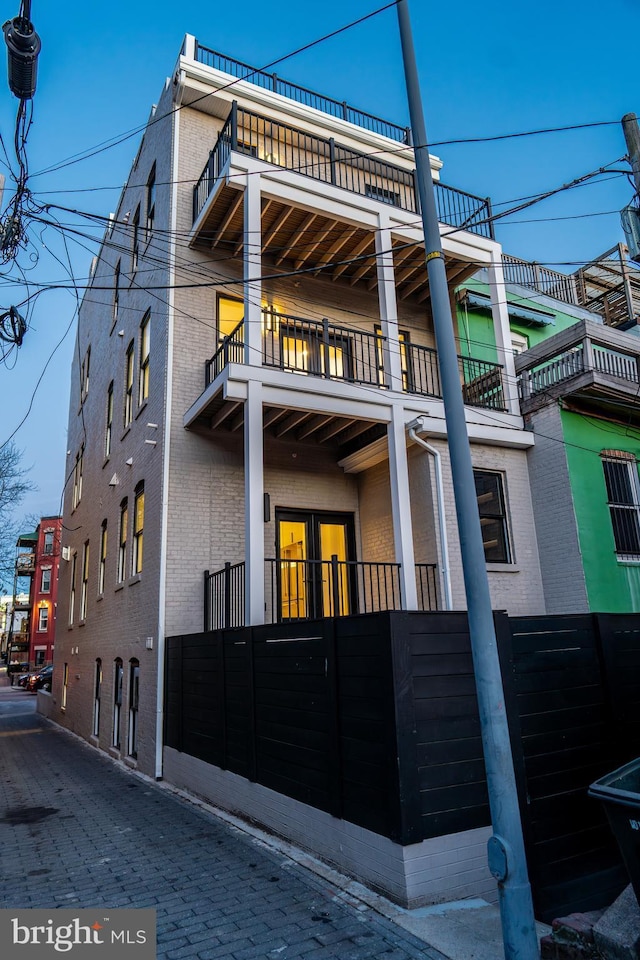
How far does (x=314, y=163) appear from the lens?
40.4 feet

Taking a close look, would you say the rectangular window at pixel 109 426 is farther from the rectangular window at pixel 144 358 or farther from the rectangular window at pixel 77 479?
the rectangular window at pixel 77 479

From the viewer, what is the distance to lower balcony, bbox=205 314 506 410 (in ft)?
33.1

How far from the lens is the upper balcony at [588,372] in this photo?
34.2 ft

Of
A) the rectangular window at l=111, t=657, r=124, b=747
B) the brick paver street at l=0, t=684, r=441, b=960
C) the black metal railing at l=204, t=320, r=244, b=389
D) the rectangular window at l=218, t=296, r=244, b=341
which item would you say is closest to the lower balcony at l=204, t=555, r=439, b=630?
the brick paver street at l=0, t=684, r=441, b=960

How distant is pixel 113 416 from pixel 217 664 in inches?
353

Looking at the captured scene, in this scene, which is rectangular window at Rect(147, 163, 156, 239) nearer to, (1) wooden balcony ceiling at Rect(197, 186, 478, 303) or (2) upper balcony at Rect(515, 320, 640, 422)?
(1) wooden balcony ceiling at Rect(197, 186, 478, 303)

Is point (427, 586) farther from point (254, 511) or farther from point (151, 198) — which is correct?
Result: point (151, 198)

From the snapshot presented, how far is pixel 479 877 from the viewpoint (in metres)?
4.70

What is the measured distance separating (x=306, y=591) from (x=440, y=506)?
2.72 metres

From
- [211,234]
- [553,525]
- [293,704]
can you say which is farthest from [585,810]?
[211,234]

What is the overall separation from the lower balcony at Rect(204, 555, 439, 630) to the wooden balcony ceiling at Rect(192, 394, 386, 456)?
7.37 feet

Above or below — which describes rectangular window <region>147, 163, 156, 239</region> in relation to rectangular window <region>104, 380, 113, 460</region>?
above

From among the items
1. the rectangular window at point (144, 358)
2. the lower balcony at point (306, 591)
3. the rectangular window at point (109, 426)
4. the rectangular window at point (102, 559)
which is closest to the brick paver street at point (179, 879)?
the lower balcony at point (306, 591)

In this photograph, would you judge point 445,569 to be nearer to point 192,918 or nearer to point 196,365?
point 196,365
